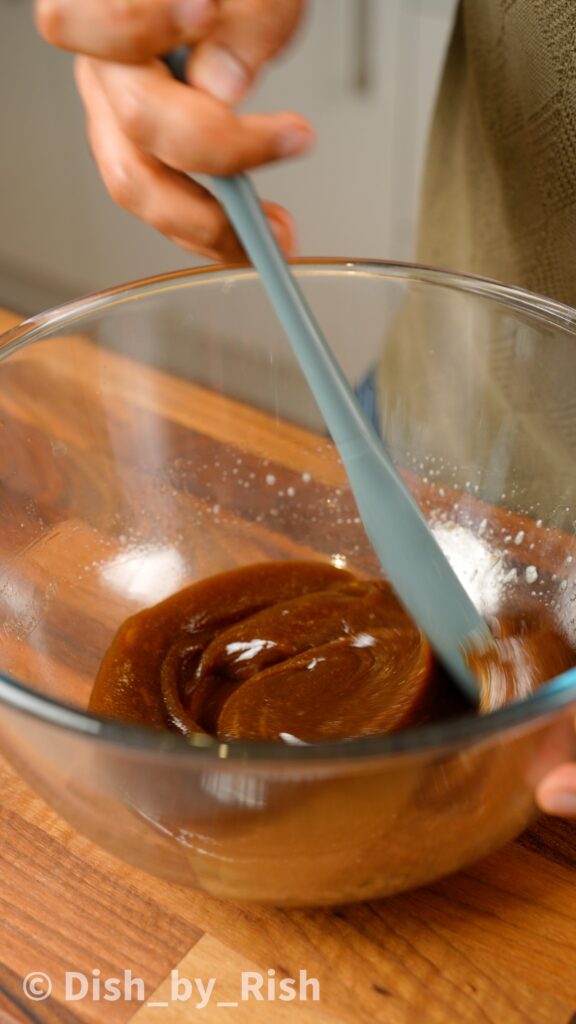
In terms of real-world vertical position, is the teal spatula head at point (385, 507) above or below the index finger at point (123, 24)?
below

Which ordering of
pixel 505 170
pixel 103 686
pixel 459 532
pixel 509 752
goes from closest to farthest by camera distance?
pixel 509 752
pixel 103 686
pixel 459 532
pixel 505 170

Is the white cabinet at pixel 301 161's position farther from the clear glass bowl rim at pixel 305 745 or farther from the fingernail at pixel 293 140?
the clear glass bowl rim at pixel 305 745

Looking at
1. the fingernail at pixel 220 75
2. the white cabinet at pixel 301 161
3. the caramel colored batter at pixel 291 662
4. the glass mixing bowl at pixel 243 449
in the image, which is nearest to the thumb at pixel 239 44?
the fingernail at pixel 220 75

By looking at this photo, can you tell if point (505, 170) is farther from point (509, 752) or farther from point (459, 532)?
point (509, 752)

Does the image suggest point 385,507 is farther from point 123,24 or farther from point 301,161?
point 301,161

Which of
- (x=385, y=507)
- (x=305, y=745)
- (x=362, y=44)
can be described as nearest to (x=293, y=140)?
(x=385, y=507)

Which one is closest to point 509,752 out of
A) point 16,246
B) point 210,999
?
point 210,999
